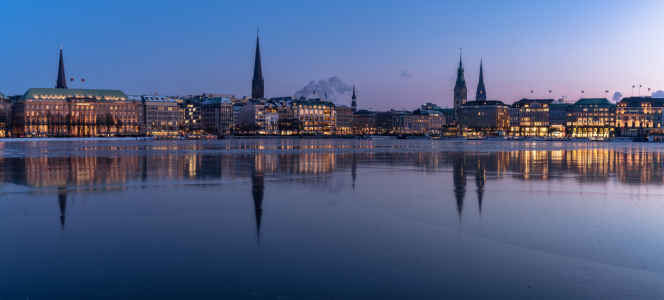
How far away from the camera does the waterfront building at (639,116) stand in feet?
542

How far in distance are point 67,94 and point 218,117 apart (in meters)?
49.6

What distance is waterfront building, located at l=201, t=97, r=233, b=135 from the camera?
602 feet

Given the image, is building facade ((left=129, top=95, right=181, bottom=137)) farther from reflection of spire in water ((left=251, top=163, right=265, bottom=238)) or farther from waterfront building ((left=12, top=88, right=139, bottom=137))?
reflection of spire in water ((left=251, top=163, right=265, bottom=238))

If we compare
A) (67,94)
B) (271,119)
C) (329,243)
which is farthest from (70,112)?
(329,243)

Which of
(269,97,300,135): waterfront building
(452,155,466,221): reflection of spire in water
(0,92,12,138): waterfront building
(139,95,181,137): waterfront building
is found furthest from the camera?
(269,97,300,135): waterfront building

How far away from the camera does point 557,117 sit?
618 ft

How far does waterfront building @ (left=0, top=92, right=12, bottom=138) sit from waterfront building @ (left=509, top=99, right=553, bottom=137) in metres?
163

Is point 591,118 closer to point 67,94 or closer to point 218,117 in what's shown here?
point 218,117

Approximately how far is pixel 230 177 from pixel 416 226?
35.5 ft

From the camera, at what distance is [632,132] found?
16600 cm

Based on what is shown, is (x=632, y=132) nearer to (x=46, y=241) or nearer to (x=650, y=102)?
(x=650, y=102)

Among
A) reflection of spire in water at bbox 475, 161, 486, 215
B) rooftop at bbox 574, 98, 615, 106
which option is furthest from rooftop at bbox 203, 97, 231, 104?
reflection of spire in water at bbox 475, 161, 486, 215

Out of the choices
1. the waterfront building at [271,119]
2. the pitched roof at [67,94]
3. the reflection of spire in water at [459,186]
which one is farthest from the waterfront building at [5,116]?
the reflection of spire in water at [459,186]

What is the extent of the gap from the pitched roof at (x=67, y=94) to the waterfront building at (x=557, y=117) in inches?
5591
